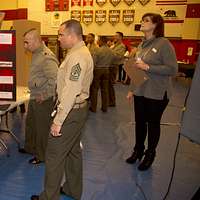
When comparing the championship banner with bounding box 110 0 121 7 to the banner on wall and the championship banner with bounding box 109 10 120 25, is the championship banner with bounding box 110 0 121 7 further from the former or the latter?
the banner on wall

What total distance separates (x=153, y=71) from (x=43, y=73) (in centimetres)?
110

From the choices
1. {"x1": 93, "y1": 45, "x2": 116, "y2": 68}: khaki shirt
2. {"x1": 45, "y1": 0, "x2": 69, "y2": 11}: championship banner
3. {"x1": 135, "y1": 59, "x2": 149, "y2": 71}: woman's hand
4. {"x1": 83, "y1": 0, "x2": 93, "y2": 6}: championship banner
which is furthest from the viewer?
{"x1": 45, "y1": 0, "x2": 69, "y2": 11}: championship banner

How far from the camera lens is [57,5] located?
12.1 meters

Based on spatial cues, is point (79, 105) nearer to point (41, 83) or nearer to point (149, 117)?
point (41, 83)

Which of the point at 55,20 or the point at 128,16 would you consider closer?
the point at 128,16

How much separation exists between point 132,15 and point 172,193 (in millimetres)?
9286

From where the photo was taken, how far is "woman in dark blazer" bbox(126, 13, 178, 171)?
2.70m

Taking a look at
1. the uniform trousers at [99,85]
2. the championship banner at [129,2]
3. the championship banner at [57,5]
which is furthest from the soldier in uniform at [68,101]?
the championship banner at [57,5]

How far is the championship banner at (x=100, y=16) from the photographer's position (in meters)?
11.4

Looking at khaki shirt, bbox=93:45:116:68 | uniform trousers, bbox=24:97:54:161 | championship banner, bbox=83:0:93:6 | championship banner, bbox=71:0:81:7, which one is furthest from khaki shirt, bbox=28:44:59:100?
championship banner, bbox=71:0:81:7

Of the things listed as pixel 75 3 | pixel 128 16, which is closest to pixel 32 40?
pixel 128 16

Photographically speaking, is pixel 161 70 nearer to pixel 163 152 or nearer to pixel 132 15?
pixel 163 152

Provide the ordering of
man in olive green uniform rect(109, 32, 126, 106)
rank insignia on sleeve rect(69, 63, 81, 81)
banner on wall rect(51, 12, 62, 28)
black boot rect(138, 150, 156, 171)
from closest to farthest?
1. rank insignia on sleeve rect(69, 63, 81, 81)
2. black boot rect(138, 150, 156, 171)
3. man in olive green uniform rect(109, 32, 126, 106)
4. banner on wall rect(51, 12, 62, 28)

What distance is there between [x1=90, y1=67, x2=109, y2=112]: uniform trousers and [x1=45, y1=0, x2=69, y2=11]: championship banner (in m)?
7.42
